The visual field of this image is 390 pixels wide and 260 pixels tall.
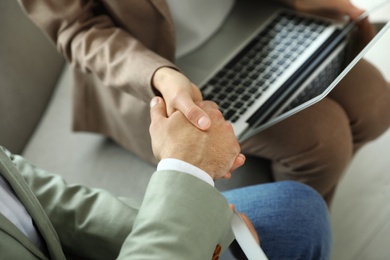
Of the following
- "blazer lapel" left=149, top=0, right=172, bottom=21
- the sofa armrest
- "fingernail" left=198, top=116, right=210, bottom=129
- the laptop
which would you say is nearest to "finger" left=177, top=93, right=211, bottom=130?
"fingernail" left=198, top=116, right=210, bottom=129

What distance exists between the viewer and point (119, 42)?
33.8 inches

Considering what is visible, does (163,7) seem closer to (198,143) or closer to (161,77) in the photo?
(161,77)

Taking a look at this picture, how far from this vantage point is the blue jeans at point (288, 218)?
2.44 feet

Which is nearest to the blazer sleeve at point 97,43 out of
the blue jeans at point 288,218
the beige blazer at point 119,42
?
the beige blazer at point 119,42

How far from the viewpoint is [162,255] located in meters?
0.56

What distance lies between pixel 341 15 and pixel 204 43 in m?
0.25

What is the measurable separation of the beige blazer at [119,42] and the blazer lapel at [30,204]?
225 millimetres

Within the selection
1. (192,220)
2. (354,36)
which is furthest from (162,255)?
(354,36)

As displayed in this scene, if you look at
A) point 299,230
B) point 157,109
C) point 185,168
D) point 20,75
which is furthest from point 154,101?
point 20,75

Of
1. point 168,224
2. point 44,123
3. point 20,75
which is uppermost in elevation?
point 168,224

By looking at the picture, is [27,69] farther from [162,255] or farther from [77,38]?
[162,255]

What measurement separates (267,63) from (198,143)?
0.29 meters

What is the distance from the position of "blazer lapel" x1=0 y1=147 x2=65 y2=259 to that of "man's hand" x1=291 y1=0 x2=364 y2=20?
21.2 inches

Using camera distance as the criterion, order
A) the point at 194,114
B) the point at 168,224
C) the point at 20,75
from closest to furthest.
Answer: the point at 168,224 < the point at 194,114 < the point at 20,75
